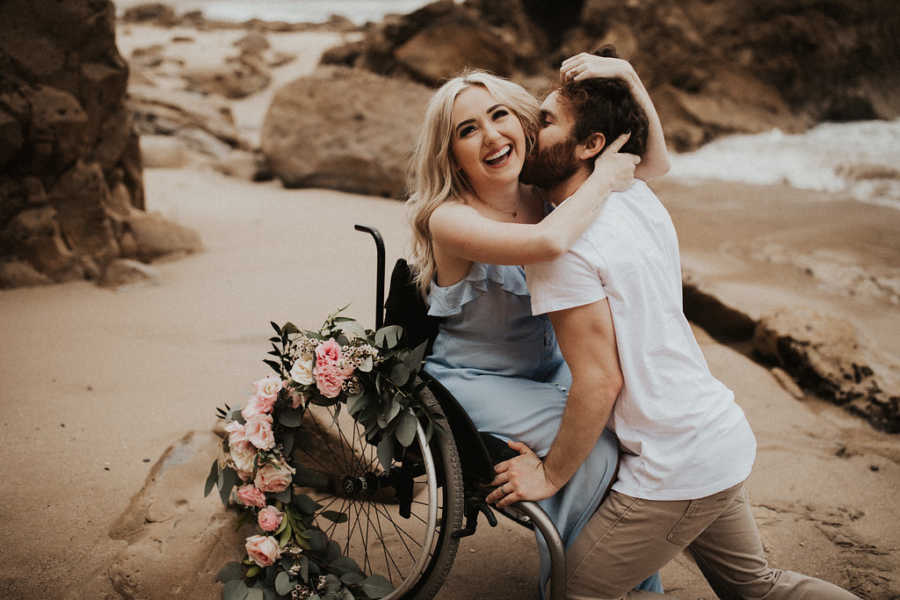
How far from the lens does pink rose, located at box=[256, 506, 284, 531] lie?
195 centimetres

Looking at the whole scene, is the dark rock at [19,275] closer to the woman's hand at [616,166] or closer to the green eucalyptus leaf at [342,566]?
the green eucalyptus leaf at [342,566]

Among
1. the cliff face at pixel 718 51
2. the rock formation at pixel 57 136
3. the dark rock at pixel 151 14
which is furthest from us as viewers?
the dark rock at pixel 151 14

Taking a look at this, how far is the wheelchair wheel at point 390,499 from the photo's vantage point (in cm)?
185

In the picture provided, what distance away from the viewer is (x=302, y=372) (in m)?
1.93

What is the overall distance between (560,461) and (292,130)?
699cm

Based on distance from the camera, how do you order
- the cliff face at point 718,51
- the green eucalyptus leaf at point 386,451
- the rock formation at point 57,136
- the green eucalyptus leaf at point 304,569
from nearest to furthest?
the green eucalyptus leaf at point 386,451, the green eucalyptus leaf at point 304,569, the rock formation at point 57,136, the cliff face at point 718,51

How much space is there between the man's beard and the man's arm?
0.48 meters

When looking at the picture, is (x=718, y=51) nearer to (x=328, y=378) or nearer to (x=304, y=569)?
(x=328, y=378)

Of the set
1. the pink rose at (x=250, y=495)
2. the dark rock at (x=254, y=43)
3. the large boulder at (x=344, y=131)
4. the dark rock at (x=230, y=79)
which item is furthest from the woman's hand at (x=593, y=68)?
the dark rock at (x=254, y=43)

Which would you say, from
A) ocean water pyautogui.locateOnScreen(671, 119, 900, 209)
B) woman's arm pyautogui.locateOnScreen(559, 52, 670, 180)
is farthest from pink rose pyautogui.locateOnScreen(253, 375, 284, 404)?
ocean water pyautogui.locateOnScreen(671, 119, 900, 209)

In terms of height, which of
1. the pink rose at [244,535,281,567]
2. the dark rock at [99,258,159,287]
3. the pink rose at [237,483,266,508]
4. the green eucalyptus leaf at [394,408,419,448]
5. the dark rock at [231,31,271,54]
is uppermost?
the green eucalyptus leaf at [394,408,419,448]

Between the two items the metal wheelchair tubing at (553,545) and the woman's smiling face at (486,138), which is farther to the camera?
the woman's smiling face at (486,138)

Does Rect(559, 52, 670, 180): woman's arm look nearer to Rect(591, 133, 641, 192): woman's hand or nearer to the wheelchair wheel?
Rect(591, 133, 641, 192): woman's hand

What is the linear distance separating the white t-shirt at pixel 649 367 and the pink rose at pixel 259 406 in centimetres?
85
